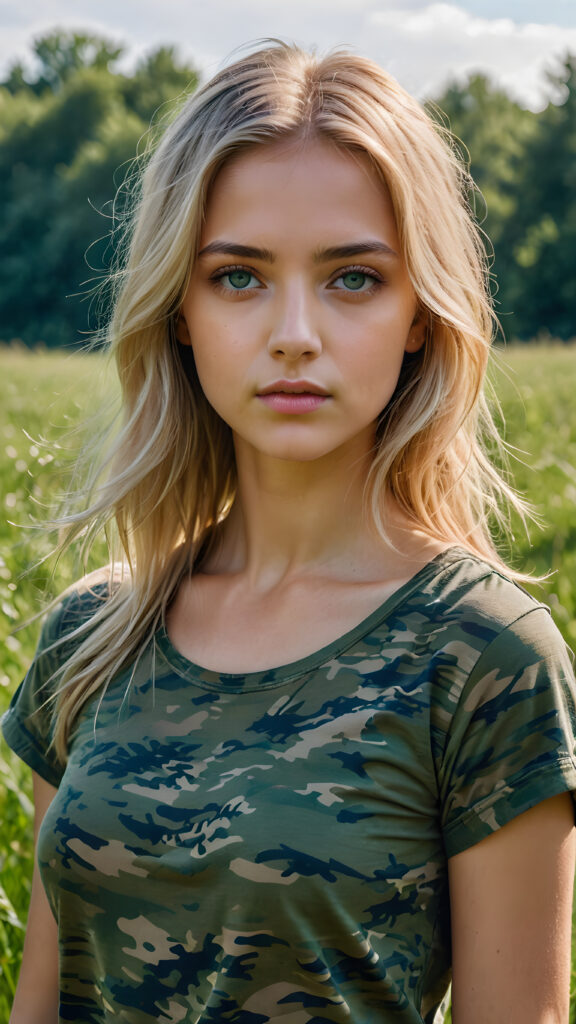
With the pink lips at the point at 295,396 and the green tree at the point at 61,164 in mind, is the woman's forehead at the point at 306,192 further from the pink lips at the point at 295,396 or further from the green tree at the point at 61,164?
the green tree at the point at 61,164

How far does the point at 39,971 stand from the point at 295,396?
45.9 inches

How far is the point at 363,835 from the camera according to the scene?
5.12ft

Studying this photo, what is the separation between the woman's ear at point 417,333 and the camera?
196cm

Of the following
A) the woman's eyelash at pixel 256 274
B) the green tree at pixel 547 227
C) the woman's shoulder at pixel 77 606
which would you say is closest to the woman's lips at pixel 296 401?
the woman's eyelash at pixel 256 274

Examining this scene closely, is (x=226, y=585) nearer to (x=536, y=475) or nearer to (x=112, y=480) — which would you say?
(x=112, y=480)

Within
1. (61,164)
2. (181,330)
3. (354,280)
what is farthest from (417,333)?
(61,164)

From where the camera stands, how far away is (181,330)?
2156mm

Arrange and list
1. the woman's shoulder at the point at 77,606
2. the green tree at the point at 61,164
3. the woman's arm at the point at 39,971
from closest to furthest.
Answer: the woman's arm at the point at 39,971 < the woman's shoulder at the point at 77,606 < the green tree at the point at 61,164

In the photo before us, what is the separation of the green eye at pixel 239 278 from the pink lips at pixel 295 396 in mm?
182

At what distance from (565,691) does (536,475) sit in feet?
12.8

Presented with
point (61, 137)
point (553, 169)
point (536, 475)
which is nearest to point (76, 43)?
point (61, 137)

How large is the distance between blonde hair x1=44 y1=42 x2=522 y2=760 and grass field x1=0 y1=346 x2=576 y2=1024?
0.22m

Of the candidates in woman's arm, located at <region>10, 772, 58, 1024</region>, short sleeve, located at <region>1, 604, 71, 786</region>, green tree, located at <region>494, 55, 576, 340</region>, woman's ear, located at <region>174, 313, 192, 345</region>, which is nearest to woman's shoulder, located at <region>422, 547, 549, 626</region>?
woman's ear, located at <region>174, 313, 192, 345</region>

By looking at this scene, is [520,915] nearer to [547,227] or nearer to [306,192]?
[306,192]
